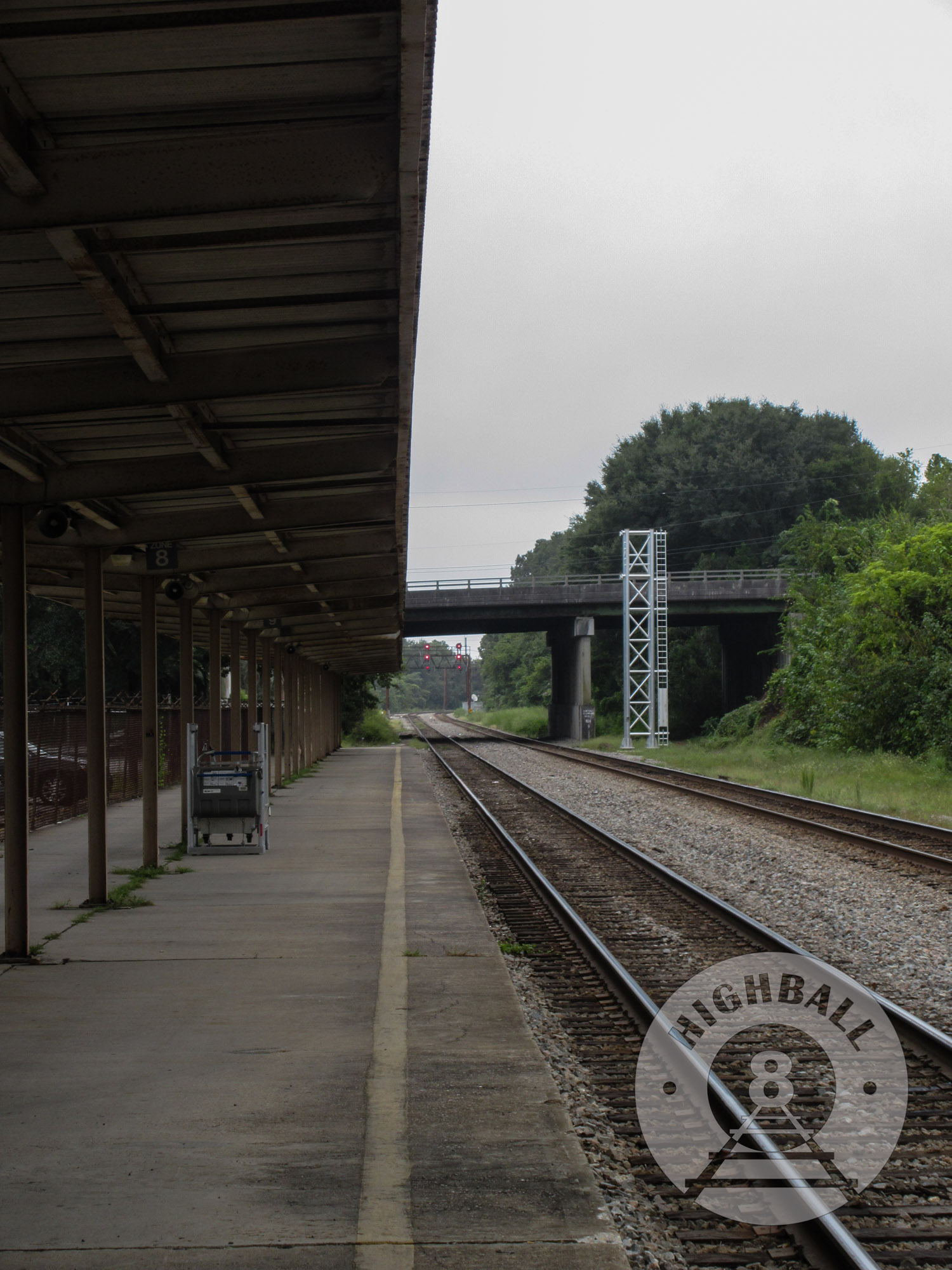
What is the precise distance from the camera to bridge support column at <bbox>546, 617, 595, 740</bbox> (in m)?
51.4

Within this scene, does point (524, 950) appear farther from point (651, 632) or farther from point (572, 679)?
point (572, 679)

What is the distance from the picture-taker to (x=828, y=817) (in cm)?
1750

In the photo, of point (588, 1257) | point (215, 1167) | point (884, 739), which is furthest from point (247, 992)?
point (884, 739)

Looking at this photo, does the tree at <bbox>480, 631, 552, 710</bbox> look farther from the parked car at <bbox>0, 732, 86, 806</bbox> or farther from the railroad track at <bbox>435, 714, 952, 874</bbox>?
the parked car at <bbox>0, 732, 86, 806</bbox>

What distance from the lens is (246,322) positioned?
6.64m

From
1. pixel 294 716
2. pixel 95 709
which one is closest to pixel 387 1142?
pixel 95 709

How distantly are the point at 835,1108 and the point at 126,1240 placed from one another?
310 cm

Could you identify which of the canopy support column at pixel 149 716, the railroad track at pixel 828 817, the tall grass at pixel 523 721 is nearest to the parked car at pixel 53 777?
the canopy support column at pixel 149 716

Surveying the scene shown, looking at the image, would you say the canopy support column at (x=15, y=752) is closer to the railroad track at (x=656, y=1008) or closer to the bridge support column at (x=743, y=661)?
the railroad track at (x=656, y=1008)

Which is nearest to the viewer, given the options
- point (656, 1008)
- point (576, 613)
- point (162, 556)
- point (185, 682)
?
point (656, 1008)

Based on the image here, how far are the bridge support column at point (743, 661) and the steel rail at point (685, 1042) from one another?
41.8 meters

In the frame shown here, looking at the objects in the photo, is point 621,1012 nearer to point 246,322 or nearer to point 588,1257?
point 588,1257

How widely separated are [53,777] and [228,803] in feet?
17.7

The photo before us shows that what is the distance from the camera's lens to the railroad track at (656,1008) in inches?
155
